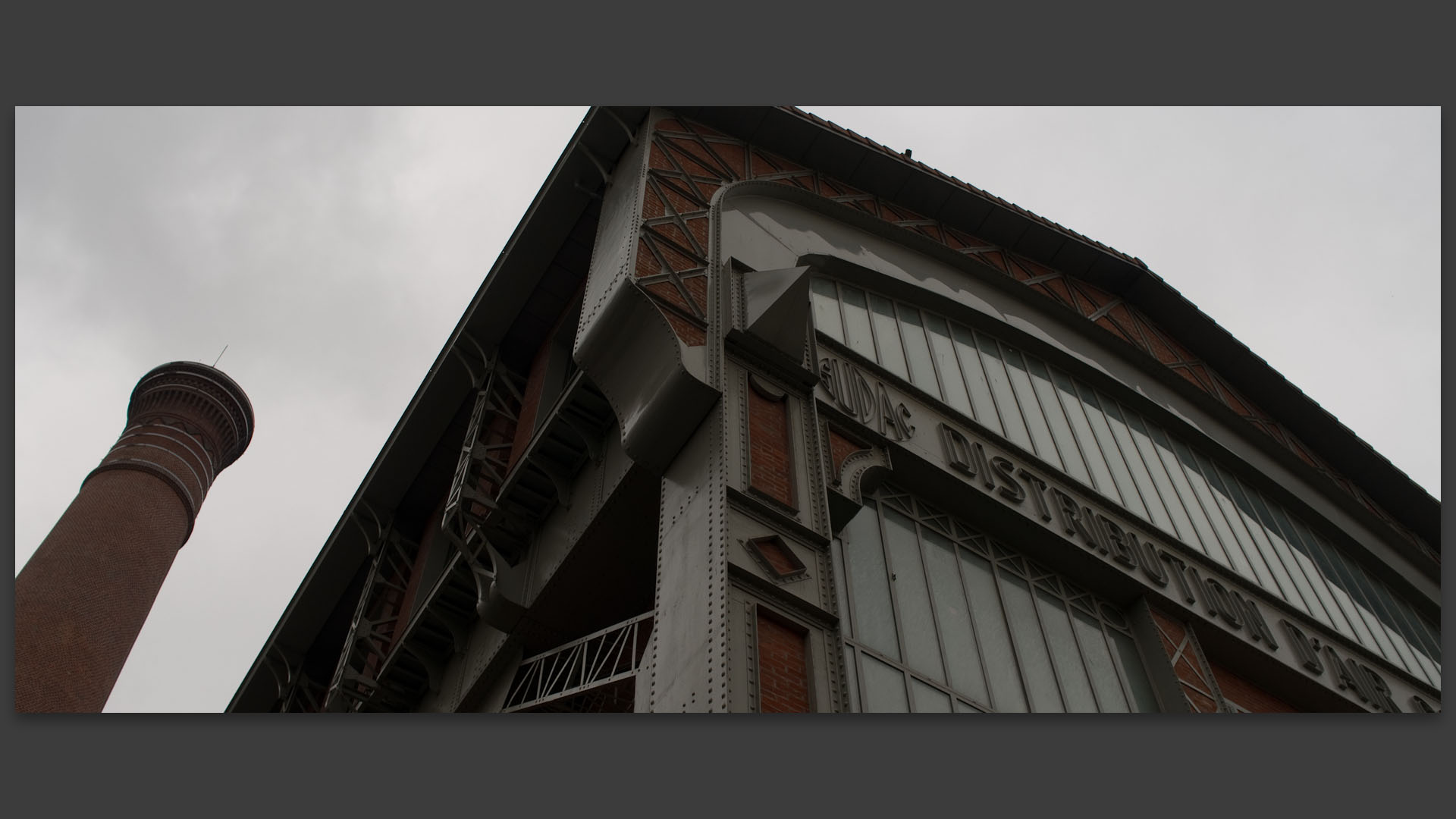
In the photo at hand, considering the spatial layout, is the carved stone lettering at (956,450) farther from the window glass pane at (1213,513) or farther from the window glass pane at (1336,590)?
the window glass pane at (1336,590)

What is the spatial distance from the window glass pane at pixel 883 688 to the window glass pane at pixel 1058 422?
6760mm

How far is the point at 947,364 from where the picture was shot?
17.3 metres

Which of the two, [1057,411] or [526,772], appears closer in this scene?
[526,772]

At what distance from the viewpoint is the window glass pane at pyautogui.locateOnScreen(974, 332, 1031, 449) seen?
1669 centimetres

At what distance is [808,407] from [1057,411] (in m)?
7.77

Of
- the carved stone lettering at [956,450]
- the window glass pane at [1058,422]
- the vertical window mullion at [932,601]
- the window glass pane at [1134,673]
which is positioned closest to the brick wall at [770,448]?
the vertical window mullion at [932,601]

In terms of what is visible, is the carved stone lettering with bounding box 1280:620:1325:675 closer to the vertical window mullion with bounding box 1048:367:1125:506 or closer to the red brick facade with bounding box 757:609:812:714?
the vertical window mullion with bounding box 1048:367:1125:506

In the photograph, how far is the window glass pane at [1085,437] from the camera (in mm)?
16969

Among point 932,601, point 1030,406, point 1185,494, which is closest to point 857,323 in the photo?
point 1030,406

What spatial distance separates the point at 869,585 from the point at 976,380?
6.88 meters
